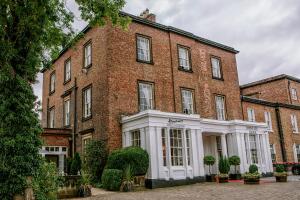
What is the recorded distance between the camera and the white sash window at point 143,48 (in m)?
20.0

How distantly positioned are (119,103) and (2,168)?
31.8ft

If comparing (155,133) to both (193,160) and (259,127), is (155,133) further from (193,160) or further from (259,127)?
(259,127)

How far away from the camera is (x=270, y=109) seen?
95.8 ft

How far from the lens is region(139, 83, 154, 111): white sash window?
1928 cm

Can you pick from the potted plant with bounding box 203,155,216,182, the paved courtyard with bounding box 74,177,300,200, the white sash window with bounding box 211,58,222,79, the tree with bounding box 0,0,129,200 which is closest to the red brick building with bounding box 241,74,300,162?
the white sash window with bounding box 211,58,222,79

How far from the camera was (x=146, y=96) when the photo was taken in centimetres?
1958

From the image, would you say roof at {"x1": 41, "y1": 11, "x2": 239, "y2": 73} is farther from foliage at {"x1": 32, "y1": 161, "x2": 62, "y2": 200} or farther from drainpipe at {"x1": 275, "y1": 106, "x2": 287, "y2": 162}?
foliage at {"x1": 32, "y1": 161, "x2": 62, "y2": 200}

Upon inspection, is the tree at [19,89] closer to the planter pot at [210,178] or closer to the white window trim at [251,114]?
the planter pot at [210,178]

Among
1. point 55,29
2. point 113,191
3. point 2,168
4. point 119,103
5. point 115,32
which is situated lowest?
point 113,191

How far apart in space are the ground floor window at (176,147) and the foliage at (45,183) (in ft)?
25.6

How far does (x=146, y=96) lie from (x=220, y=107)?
23.9 feet

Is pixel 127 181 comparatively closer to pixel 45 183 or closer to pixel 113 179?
pixel 113 179

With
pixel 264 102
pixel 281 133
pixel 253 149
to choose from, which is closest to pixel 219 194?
pixel 253 149

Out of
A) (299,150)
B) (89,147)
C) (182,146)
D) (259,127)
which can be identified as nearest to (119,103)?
(89,147)
